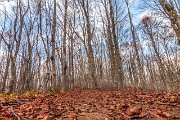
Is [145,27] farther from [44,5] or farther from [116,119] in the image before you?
[116,119]

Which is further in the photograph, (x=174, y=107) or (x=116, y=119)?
(x=174, y=107)

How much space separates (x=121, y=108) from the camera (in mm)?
3312

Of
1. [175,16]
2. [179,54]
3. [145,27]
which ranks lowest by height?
[175,16]

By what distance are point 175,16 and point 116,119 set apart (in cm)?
324

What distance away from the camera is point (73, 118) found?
276cm

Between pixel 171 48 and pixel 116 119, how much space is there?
1024 inches

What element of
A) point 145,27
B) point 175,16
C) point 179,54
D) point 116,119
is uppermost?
point 145,27

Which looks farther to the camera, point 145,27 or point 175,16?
point 145,27

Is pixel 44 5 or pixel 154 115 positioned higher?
pixel 44 5

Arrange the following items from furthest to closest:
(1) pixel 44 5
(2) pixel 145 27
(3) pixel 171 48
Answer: (3) pixel 171 48, (2) pixel 145 27, (1) pixel 44 5

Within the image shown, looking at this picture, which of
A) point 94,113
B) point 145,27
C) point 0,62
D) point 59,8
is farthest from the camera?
point 0,62

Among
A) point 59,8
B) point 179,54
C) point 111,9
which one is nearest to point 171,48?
point 179,54

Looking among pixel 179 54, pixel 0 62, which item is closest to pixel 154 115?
pixel 179 54

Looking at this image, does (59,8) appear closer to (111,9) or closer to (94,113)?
(111,9)
